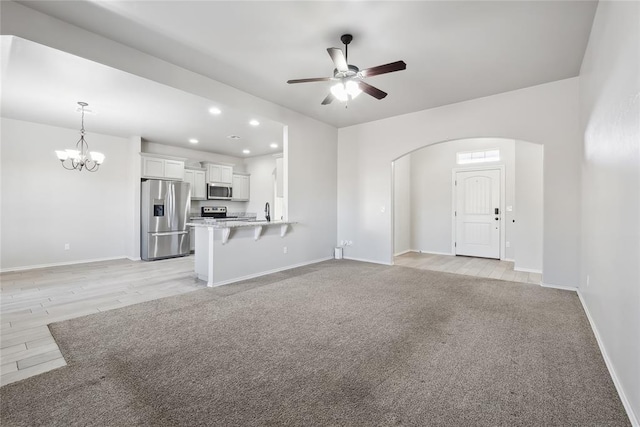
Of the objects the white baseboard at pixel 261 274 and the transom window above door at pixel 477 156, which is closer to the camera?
the white baseboard at pixel 261 274

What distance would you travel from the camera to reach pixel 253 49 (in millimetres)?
3346

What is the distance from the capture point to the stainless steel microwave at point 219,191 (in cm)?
813

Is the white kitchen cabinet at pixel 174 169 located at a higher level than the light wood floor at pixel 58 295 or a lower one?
higher

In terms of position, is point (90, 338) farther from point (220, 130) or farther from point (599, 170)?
point (599, 170)

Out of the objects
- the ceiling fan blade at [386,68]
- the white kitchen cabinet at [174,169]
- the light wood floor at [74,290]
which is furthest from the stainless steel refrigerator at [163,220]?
the ceiling fan blade at [386,68]

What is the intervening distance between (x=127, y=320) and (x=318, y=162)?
171 inches

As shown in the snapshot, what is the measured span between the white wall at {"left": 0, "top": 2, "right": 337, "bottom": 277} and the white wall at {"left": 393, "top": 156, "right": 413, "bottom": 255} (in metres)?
1.70

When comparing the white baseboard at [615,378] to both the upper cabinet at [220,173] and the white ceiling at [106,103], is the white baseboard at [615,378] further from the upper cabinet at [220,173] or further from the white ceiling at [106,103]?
the upper cabinet at [220,173]

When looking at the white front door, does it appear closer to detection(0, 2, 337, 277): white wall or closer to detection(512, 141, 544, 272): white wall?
detection(512, 141, 544, 272): white wall

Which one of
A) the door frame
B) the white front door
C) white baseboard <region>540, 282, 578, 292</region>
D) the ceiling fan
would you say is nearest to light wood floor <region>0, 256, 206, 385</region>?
the ceiling fan

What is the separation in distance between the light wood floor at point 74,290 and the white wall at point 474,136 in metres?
0.72

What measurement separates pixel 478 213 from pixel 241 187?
22.2 feet

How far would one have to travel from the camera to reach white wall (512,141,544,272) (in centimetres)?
512

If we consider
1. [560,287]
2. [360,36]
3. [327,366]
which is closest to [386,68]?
[360,36]
